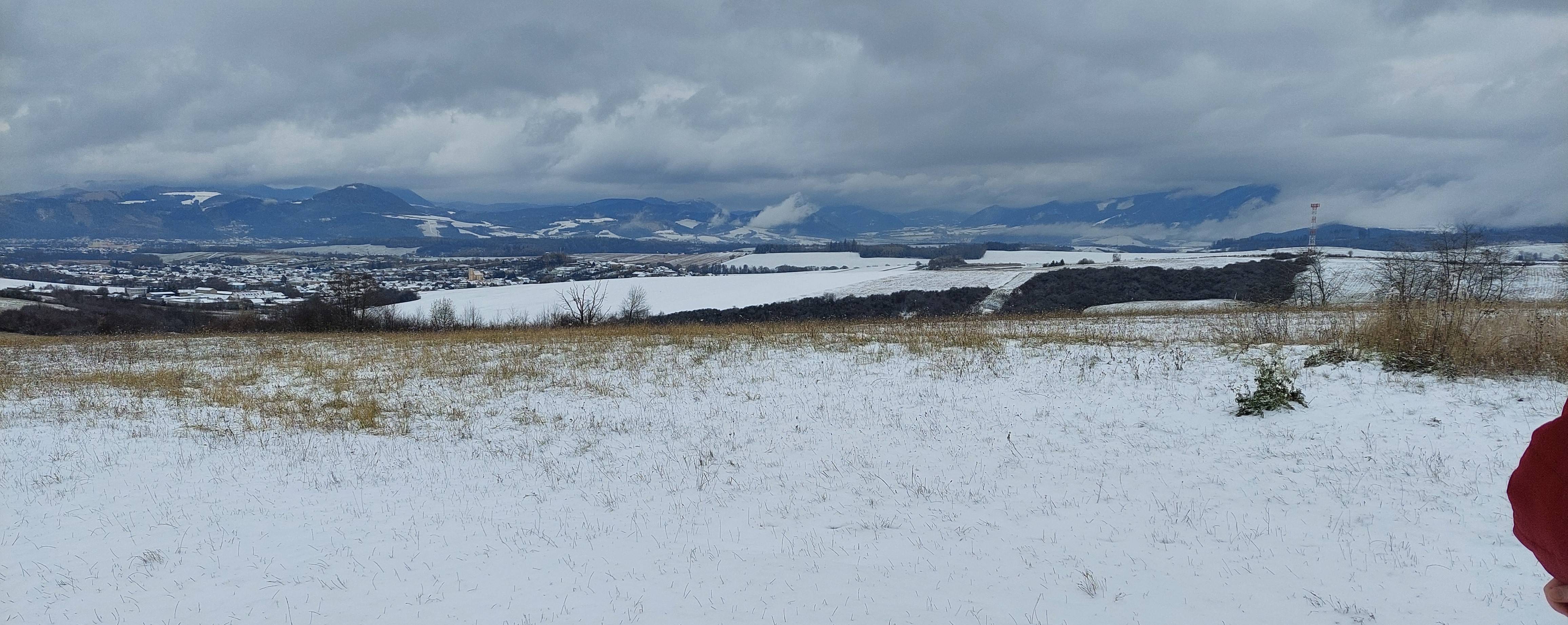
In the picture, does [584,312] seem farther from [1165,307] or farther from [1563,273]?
[1563,273]

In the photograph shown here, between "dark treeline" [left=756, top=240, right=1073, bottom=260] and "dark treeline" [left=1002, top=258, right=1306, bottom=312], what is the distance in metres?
59.0

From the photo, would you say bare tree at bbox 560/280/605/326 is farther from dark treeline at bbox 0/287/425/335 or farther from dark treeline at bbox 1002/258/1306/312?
dark treeline at bbox 1002/258/1306/312

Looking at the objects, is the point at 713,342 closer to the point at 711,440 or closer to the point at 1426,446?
the point at 711,440

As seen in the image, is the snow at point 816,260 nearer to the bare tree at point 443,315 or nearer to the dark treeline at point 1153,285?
the dark treeline at point 1153,285

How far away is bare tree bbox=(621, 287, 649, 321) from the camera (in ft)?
146

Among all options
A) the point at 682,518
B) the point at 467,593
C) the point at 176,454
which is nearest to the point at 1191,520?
the point at 682,518

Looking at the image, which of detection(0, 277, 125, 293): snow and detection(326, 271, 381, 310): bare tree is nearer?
detection(326, 271, 381, 310): bare tree

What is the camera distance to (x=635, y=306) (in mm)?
48812

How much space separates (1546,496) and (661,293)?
222 feet

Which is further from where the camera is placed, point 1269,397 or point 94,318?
point 94,318

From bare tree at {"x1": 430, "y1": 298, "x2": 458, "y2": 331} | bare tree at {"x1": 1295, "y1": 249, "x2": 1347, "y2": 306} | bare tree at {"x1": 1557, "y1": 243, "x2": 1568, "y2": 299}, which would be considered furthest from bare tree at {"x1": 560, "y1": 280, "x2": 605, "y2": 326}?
bare tree at {"x1": 1295, "y1": 249, "x2": 1347, "y2": 306}

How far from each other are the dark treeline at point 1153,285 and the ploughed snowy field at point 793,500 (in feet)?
112

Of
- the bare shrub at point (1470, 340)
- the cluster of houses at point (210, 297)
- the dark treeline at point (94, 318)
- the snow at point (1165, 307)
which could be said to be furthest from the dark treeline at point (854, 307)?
the bare shrub at point (1470, 340)

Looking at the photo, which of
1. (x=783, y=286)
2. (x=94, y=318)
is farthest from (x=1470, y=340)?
(x=94, y=318)
